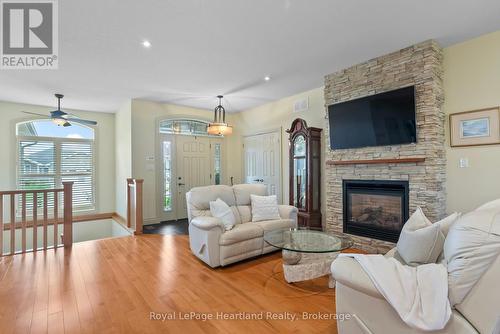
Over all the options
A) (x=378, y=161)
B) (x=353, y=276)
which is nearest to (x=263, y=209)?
(x=378, y=161)

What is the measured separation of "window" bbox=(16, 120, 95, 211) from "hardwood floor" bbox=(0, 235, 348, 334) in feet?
9.43

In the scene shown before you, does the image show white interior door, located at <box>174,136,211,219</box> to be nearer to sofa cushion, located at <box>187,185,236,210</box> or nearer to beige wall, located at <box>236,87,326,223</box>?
beige wall, located at <box>236,87,326,223</box>

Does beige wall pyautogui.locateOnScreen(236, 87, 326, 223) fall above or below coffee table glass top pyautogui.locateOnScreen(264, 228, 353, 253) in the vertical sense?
above

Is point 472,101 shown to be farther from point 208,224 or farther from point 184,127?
point 184,127

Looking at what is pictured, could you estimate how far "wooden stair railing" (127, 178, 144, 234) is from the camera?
4.71 m

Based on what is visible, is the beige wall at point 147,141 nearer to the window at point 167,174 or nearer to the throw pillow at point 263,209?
the window at point 167,174

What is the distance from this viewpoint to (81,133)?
6211 millimetres

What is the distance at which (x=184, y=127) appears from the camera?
20.3 ft

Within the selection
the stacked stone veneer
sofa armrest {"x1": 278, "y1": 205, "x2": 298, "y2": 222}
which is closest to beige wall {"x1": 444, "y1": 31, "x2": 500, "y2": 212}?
the stacked stone veneer

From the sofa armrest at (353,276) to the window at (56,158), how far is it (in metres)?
6.62

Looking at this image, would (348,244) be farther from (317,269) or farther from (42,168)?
(42,168)

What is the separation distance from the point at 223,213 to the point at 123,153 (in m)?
3.76

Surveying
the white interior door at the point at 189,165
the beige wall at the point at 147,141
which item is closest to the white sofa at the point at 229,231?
the beige wall at the point at 147,141

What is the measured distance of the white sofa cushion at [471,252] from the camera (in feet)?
3.97
